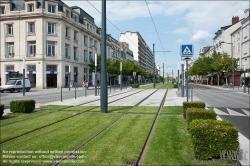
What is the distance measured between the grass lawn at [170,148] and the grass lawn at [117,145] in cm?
30

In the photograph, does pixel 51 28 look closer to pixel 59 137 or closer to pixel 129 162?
pixel 59 137

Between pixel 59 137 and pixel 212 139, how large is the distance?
385 cm

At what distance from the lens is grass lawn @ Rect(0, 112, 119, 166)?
5.08 m

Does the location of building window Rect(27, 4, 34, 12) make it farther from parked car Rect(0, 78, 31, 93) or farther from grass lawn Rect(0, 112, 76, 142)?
grass lawn Rect(0, 112, 76, 142)

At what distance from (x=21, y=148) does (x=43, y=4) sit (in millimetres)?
44875

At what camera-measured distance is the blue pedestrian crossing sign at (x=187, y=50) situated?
11.1m

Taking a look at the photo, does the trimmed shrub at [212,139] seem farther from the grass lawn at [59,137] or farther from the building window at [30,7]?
the building window at [30,7]

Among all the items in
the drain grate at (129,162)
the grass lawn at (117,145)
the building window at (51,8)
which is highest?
the building window at (51,8)

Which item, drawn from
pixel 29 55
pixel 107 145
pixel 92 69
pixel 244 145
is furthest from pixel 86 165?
pixel 92 69

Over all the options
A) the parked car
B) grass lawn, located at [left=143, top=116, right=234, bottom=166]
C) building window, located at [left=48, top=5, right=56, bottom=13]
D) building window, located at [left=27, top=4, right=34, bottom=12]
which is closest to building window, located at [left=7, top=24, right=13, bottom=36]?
building window, located at [left=27, top=4, right=34, bottom=12]

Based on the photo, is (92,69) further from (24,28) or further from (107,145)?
(107,145)

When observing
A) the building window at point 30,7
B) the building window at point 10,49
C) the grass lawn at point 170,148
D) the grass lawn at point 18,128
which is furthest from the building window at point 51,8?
the grass lawn at point 170,148

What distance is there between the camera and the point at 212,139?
4.32 meters

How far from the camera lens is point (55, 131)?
6598 mm
